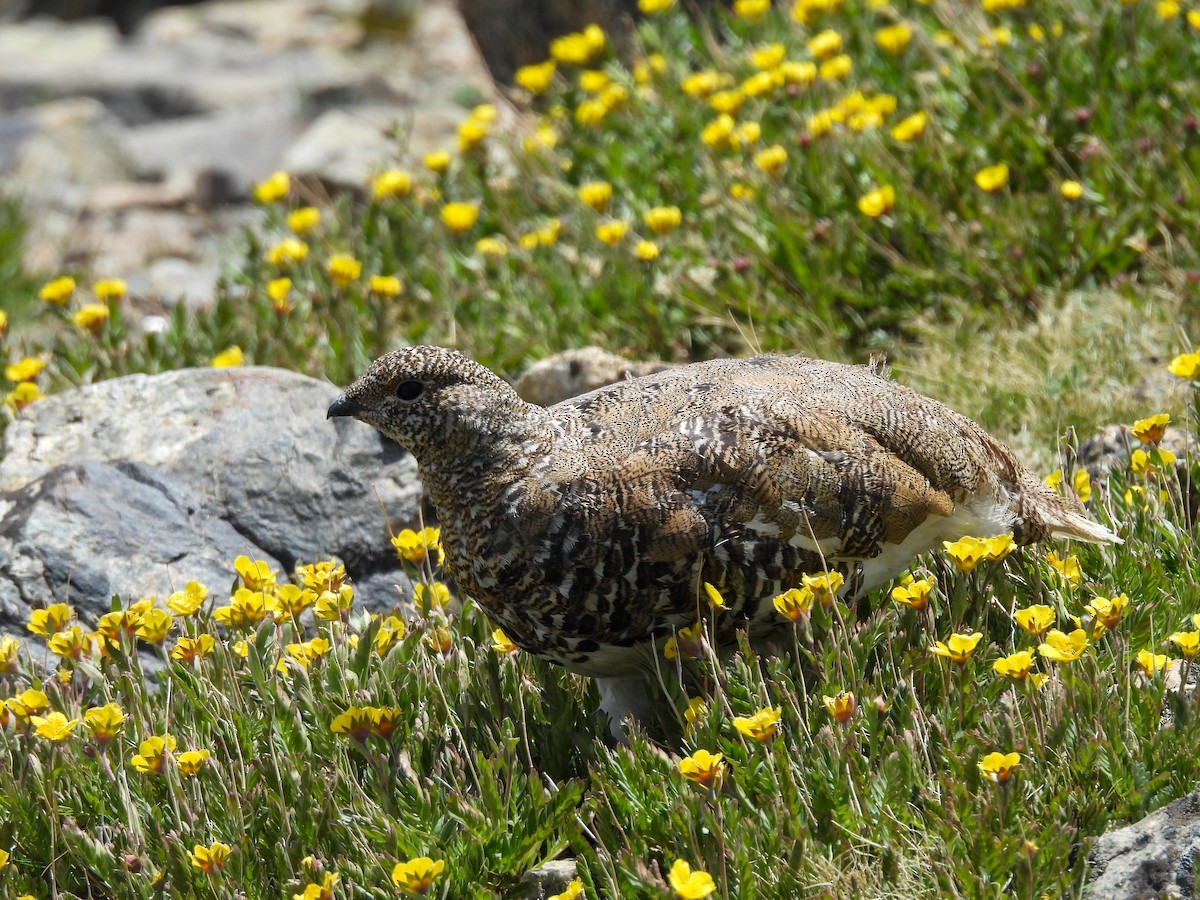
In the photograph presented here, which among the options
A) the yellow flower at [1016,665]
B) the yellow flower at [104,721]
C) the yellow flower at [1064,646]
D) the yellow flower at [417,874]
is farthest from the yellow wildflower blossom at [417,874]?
the yellow flower at [1064,646]

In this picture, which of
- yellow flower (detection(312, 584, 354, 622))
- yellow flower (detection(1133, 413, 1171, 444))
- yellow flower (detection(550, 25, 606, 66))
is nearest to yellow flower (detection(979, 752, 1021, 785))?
yellow flower (detection(1133, 413, 1171, 444))

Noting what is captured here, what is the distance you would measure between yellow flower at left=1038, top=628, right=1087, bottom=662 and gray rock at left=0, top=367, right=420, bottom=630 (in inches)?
95.0

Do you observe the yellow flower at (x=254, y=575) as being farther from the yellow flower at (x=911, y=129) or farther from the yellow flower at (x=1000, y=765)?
the yellow flower at (x=911, y=129)

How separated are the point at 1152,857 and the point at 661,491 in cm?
141

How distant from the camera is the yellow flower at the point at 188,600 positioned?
3.92 m

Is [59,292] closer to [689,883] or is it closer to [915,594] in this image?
[915,594]

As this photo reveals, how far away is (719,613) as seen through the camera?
3.63 metres

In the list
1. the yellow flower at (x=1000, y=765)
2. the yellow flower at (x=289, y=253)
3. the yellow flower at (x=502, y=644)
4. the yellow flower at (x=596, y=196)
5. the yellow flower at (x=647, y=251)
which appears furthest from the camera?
the yellow flower at (x=289, y=253)

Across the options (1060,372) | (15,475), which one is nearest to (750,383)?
(1060,372)

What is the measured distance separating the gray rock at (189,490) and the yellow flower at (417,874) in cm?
190

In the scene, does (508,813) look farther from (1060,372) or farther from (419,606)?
(1060,372)

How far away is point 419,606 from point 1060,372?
2689 mm

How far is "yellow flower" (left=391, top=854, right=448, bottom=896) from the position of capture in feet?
9.92

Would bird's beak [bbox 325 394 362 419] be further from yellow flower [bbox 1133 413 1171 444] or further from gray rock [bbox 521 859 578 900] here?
yellow flower [bbox 1133 413 1171 444]
